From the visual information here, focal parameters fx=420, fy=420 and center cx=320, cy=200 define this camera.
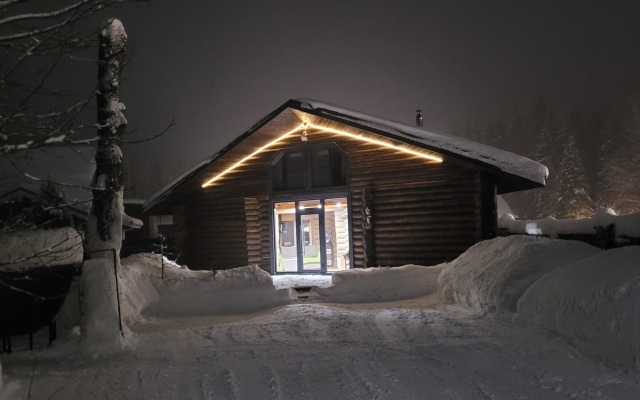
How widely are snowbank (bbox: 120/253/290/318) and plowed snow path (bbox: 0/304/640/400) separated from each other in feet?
7.52

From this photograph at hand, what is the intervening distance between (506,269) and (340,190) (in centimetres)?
736

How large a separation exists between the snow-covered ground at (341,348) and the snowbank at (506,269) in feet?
0.12

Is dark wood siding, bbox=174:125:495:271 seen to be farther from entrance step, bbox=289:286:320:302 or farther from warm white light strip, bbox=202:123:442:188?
entrance step, bbox=289:286:320:302

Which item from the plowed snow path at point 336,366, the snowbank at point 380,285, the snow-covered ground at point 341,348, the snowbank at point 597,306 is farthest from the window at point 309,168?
the snowbank at point 597,306

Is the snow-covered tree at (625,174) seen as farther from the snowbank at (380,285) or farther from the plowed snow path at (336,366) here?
the plowed snow path at (336,366)

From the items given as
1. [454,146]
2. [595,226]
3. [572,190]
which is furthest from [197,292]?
[572,190]

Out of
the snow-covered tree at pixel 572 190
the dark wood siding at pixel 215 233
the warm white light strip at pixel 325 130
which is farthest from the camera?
the snow-covered tree at pixel 572 190

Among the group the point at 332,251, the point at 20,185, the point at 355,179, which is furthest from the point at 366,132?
the point at 20,185

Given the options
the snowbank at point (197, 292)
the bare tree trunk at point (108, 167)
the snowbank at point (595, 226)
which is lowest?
the snowbank at point (197, 292)

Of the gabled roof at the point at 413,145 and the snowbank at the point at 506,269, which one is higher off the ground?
the gabled roof at the point at 413,145

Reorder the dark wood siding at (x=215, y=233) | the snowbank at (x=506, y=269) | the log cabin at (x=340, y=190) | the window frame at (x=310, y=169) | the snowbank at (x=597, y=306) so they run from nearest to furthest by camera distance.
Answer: the snowbank at (x=597, y=306), the snowbank at (x=506, y=269), the log cabin at (x=340, y=190), the window frame at (x=310, y=169), the dark wood siding at (x=215, y=233)

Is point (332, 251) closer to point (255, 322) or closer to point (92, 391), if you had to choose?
point (255, 322)

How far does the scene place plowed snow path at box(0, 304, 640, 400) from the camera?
4.89 metres

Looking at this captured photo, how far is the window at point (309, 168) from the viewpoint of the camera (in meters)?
15.4
